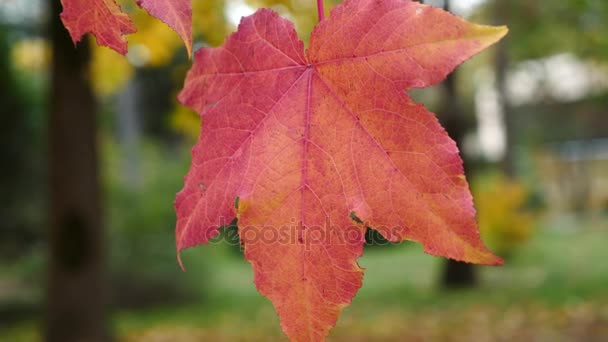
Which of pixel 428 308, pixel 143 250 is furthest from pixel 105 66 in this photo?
pixel 143 250

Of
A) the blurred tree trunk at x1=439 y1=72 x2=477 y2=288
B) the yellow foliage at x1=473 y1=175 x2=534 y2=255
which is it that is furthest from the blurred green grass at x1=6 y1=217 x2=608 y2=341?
the yellow foliage at x1=473 y1=175 x2=534 y2=255

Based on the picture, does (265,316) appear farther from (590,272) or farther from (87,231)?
(590,272)

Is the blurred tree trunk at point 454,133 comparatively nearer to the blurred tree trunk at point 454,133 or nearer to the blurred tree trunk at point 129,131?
the blurred tree trunk at point 454,133

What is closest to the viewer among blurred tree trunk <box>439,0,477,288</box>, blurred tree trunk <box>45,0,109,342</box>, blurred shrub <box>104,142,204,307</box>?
blurred tree trunk <box>45,0,109,342</box>

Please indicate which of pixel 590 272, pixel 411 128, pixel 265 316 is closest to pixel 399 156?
pixel 411 128

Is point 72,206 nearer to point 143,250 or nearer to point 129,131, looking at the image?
point 143,250

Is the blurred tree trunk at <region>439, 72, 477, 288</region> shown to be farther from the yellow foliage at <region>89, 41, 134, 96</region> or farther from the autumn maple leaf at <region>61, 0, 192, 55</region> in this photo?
the autumn maple leaf at <region>61, 0, 192, 55</region>
